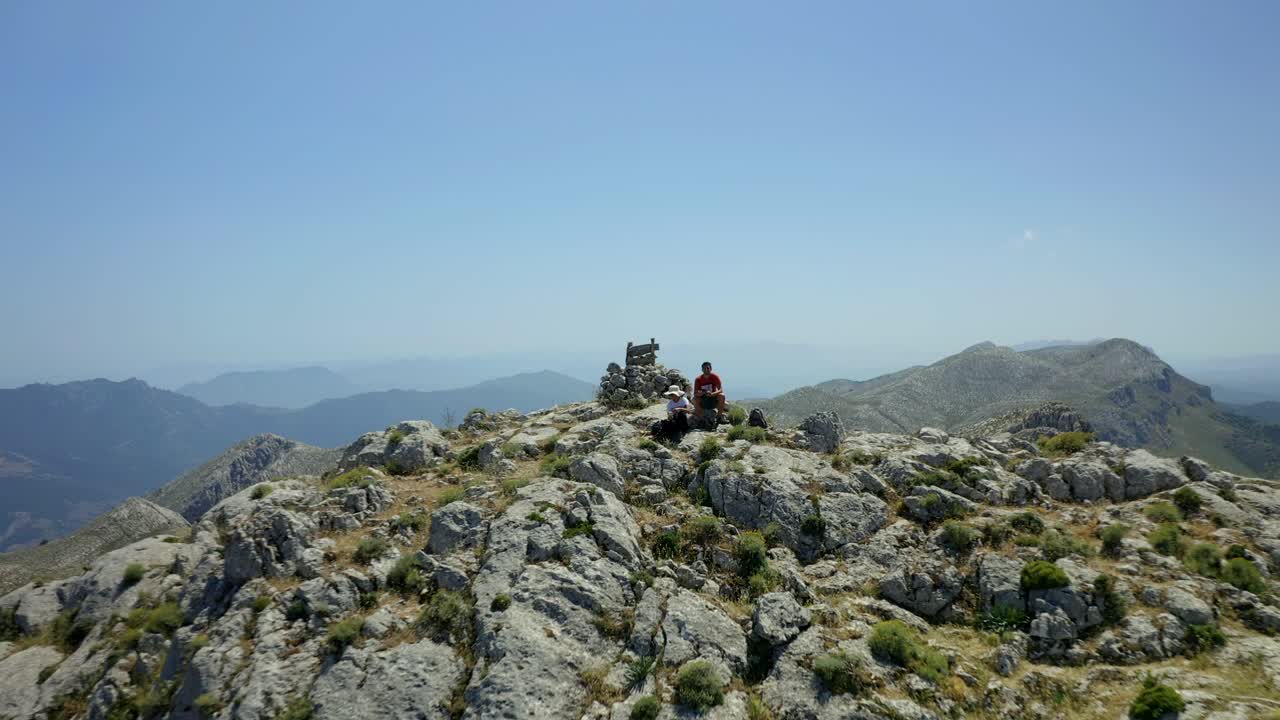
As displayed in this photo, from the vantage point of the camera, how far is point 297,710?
1731 centimetres


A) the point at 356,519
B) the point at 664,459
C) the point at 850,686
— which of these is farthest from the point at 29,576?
the point at 850,686

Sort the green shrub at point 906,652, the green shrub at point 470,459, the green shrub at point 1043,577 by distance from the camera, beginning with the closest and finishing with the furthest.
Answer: the green shrub at point 906,652 → the green shrub at point 1043,577 → the green shrub at point 470,459

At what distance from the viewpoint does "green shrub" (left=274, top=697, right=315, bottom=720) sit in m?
17.2

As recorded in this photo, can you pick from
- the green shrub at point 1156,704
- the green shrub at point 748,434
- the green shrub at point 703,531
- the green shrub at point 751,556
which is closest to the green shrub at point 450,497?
the green shrub at point 703,531

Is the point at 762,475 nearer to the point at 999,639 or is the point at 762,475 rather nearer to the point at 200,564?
the point at 999,639

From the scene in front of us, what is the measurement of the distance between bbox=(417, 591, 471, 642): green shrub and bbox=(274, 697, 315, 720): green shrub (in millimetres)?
3753

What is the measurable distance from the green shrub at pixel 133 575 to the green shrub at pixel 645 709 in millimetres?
23676

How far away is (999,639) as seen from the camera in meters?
19.9

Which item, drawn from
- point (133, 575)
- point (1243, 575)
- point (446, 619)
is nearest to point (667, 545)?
point (446, 619)

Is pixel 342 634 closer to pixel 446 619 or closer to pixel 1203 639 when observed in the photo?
pixel 446 619

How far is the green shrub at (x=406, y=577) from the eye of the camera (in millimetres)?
21656

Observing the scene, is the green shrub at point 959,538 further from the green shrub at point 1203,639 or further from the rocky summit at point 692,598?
the green shrub at point 1203,639

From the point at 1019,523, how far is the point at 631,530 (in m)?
17.0

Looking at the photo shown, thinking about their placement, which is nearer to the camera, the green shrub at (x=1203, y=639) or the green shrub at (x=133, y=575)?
the green shrub at (x=1203, y=639)
